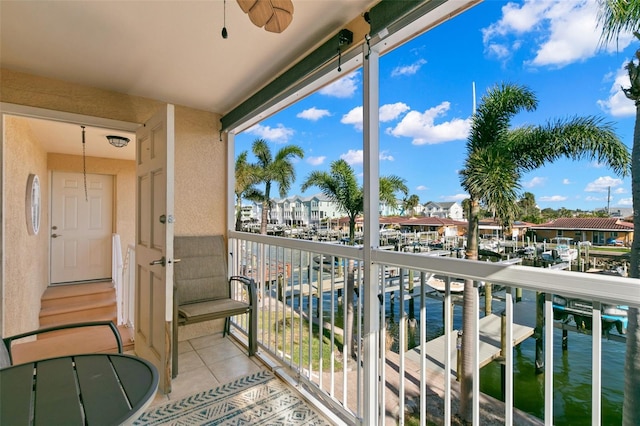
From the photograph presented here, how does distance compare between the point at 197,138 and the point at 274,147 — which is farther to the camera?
the point at 274,147

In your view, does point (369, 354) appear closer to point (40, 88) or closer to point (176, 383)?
point (176, 383)

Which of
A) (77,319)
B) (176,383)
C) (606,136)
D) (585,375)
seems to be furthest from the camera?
(77,319)

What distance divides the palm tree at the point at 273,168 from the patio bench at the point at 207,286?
23.9 inches

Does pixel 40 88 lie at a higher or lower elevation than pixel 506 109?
higher

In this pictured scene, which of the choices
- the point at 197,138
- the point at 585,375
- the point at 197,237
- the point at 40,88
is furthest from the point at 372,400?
the point at 40,88

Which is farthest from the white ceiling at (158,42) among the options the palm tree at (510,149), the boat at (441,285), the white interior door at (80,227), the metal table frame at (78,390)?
the white interior door at (80,227)

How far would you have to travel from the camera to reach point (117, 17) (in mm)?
1825

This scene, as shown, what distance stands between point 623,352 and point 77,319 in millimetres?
5295

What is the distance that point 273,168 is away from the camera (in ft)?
13.8

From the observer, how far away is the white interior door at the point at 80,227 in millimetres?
5219

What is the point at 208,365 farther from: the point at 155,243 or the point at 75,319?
the point at 75,319

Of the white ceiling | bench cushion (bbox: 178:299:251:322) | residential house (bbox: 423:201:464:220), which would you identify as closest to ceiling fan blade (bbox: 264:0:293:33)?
the white ceiling

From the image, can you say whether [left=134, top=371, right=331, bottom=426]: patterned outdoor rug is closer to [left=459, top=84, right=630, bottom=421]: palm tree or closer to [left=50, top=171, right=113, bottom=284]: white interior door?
[left=459, top=84, right=630, bottom=421]: palm tree

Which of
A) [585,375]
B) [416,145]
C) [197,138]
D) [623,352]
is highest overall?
[197,138]
